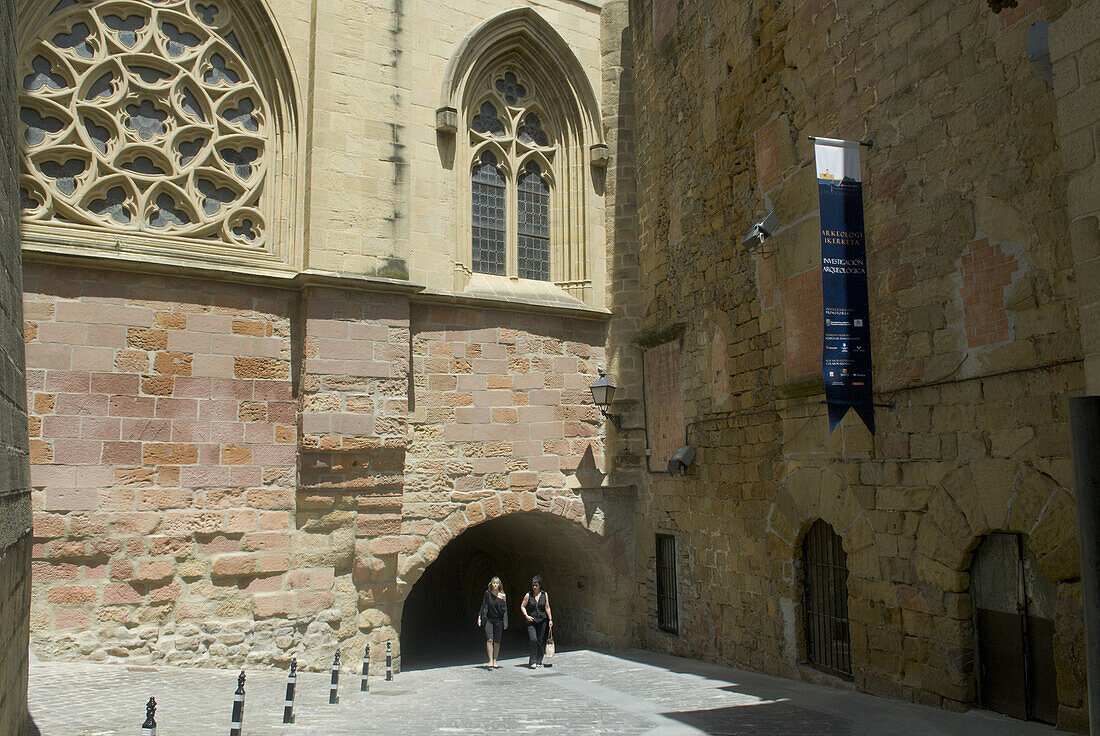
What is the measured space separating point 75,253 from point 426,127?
4.27m

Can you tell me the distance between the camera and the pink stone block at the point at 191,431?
8.86 metres

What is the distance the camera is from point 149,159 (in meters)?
9.41

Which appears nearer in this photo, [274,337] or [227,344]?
[227,344]

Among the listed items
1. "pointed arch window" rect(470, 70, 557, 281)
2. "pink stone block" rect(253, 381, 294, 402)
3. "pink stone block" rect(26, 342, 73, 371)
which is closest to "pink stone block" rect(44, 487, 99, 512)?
"pink stone block" rect(26, 342, 73, 371)

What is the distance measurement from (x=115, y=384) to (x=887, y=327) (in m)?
7.23

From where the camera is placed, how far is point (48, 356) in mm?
8367

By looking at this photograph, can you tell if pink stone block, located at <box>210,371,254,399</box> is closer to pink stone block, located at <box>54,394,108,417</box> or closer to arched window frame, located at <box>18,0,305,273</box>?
pink stone block, located at <box>54,394,108,417</box>

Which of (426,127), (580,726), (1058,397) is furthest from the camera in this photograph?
(426,127)

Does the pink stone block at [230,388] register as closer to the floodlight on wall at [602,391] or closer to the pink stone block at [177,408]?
the pink stone block at [177,408]

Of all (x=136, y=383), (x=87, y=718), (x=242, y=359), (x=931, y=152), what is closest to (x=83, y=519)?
(x=136, y=383)

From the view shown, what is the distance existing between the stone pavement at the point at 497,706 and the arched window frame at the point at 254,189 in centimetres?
412

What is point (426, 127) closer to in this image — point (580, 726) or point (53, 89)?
point (53, 89)

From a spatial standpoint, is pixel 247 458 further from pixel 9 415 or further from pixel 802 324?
pixel 802 324

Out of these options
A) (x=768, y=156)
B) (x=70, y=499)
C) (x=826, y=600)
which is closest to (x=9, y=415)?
(x=70, y=499)
